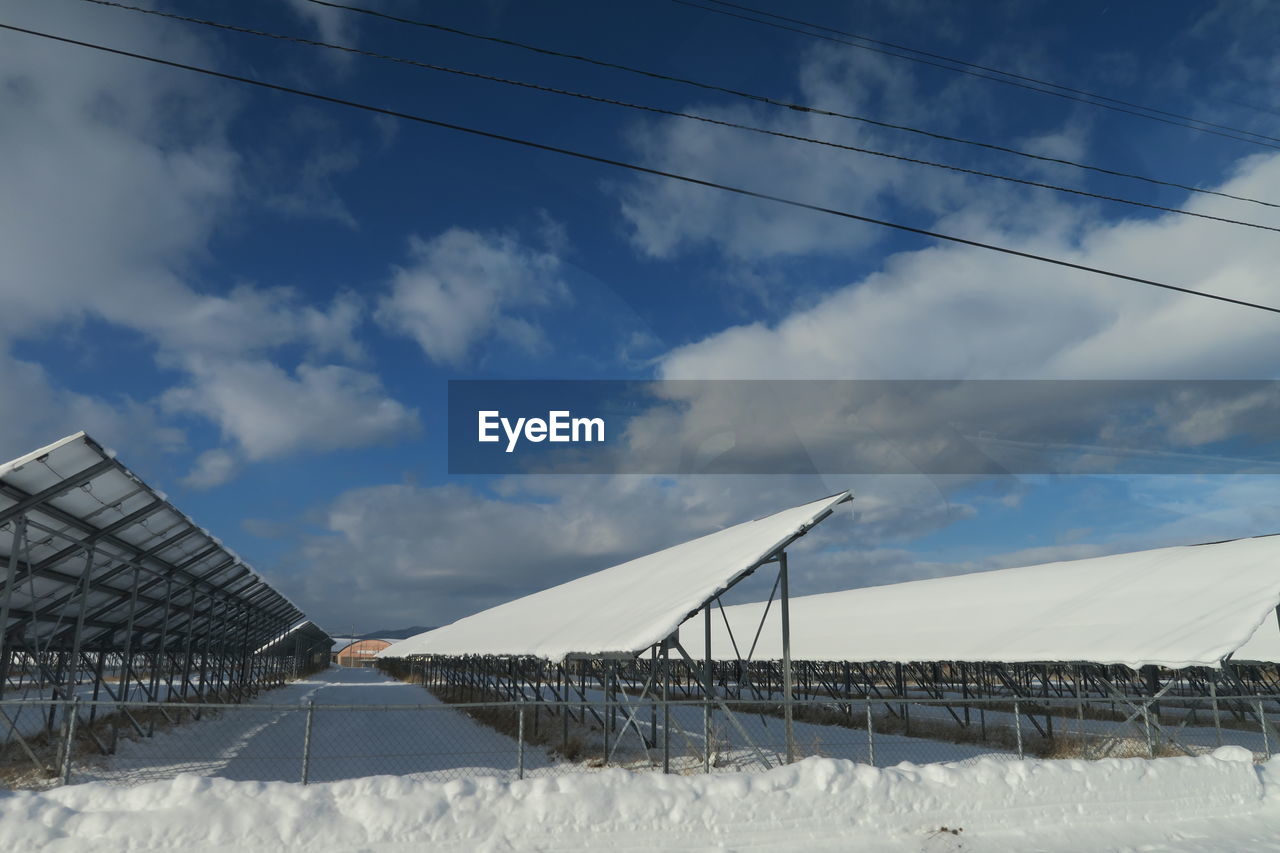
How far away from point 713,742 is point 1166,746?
8.44 meters

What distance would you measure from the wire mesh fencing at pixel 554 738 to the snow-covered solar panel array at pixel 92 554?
223cm

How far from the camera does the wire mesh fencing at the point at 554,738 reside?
1306cm

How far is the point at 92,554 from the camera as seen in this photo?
1477cm

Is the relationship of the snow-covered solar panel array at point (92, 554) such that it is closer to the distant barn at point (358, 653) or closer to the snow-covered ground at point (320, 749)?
the snow-covered ground at point (320, 749)

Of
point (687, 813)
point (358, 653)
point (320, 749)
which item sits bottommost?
point (358, 653)

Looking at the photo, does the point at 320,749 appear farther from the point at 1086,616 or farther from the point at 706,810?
the point at 1086,616

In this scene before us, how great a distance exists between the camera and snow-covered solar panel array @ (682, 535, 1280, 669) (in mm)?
16078

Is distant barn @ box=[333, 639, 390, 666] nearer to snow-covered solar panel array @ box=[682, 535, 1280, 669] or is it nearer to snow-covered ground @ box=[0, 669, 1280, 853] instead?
snow-covered solar panel array @ box=[682, 535, 1280, 669]

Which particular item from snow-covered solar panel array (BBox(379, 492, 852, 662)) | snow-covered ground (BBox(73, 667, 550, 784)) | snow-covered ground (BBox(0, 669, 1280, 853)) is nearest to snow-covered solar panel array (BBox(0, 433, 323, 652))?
snow-covered ground (BBox(73, 667, 550, 784))

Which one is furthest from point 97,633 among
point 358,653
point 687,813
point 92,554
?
point 358,653

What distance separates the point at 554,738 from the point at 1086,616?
13.3 metres

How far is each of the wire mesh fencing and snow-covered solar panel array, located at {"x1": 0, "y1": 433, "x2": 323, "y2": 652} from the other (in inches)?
87.7

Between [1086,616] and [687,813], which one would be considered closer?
[687,813]

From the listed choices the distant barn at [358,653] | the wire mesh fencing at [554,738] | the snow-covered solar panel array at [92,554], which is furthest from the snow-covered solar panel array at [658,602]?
the distant barn at [358,653]
